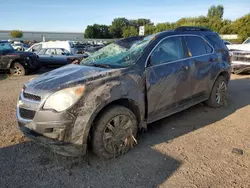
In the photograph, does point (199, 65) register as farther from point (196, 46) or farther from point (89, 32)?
point (89, 32)

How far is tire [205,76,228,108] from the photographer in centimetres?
559

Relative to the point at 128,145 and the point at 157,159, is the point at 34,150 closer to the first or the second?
the point at 128,145

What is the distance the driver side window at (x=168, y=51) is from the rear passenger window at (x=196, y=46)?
0.30 meters

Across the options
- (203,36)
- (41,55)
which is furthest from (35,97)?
(41,55)

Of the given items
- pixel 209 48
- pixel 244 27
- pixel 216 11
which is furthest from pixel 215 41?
pixel 216 11

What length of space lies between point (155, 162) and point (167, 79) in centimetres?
141

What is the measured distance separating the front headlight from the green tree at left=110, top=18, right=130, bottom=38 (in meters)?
87.1

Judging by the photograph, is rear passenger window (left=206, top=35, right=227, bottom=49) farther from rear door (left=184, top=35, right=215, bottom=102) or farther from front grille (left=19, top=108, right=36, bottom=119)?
front grille (left=19, top=108, right=36, bottom=119)

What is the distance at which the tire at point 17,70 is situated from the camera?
11.9m

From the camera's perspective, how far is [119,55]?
4.16 m

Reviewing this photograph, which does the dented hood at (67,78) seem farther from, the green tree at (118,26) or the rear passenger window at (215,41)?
the green tree at (118,26)

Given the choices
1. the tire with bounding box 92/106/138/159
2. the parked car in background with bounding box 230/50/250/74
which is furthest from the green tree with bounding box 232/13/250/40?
the tire with bounding box 92/106/138/159

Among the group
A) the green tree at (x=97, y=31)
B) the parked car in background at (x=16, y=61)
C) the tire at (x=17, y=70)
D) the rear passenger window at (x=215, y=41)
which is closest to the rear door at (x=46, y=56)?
the parked car in background at (x=16, y=61)

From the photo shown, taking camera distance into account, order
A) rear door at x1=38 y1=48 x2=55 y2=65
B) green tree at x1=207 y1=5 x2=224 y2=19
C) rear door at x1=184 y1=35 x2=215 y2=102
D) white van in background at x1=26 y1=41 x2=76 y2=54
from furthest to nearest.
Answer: green tree at x1=207 y1=5 x2=224 y2=19 → white van in background at x1=26 y1=41 x2=76 y2=54 → rear door at x1=38 y1=48 x2=55 y2=65 → rear door at x1=184 y1=35 x2=215 y2=102
